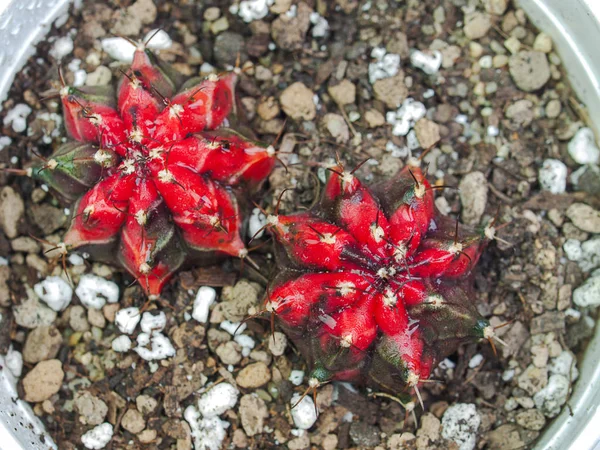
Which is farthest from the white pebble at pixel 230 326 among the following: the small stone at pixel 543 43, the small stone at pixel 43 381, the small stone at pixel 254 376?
the small stone at pixel 543 43

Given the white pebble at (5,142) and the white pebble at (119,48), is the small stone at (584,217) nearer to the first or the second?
the white pebble at (119,48)

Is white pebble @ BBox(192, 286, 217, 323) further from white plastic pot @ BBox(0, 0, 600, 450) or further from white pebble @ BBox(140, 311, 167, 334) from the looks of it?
white plastic pot @ BBox(0, 0, 600, 450)

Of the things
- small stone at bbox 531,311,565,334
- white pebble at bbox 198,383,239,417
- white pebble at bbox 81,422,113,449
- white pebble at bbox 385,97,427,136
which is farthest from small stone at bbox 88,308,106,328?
Result: small stone at bbox 531,311,565,334

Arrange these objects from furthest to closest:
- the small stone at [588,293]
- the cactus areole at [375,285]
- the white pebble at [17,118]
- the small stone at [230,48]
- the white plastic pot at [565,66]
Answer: the small stone at [230,48]
the white pebble at [17,118]
the small stone at [588,293]
the white plastic pot at [565,66]
the cactus areole at [375,285]

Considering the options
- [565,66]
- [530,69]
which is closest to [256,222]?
[530,69]

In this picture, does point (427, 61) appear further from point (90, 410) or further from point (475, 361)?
point (90, 410)
